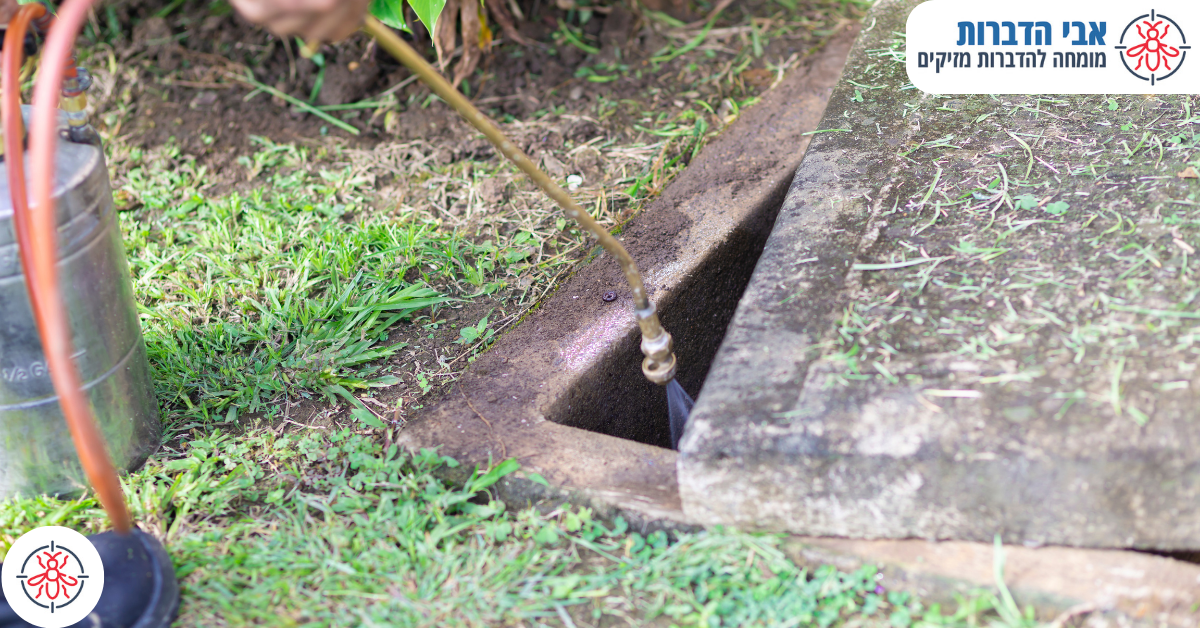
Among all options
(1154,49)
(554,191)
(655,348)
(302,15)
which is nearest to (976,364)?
(655,348)

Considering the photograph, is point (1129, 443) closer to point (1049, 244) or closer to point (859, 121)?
point (1049, 244)

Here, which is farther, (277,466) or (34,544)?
(277,466)

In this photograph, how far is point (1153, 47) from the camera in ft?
7.52

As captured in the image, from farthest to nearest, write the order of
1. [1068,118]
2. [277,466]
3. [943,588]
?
Answer: [1068,118], [277,466], [943,588]

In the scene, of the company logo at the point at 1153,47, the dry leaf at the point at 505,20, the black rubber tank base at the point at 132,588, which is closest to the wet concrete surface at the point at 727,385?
the black rubber tank base at the point at 132,588

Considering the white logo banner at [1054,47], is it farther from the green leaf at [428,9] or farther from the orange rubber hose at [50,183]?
the orange rubber hose at [50,183]

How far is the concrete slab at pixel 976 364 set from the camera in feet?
4.69

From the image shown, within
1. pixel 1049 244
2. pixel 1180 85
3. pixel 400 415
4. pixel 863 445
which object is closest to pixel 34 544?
pixel 400 415

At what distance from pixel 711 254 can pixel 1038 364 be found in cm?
92

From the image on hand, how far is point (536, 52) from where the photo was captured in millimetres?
3371

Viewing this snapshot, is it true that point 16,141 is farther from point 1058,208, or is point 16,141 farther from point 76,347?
point 1058,208

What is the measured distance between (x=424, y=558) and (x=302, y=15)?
3.08ft

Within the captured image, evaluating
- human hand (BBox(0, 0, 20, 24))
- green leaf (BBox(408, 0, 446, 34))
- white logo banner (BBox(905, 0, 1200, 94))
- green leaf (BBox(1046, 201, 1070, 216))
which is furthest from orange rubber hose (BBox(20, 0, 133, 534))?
white logo banner (BBox(905, 0, 1200, 94))

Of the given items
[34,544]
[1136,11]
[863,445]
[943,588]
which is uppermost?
[1136,11]
